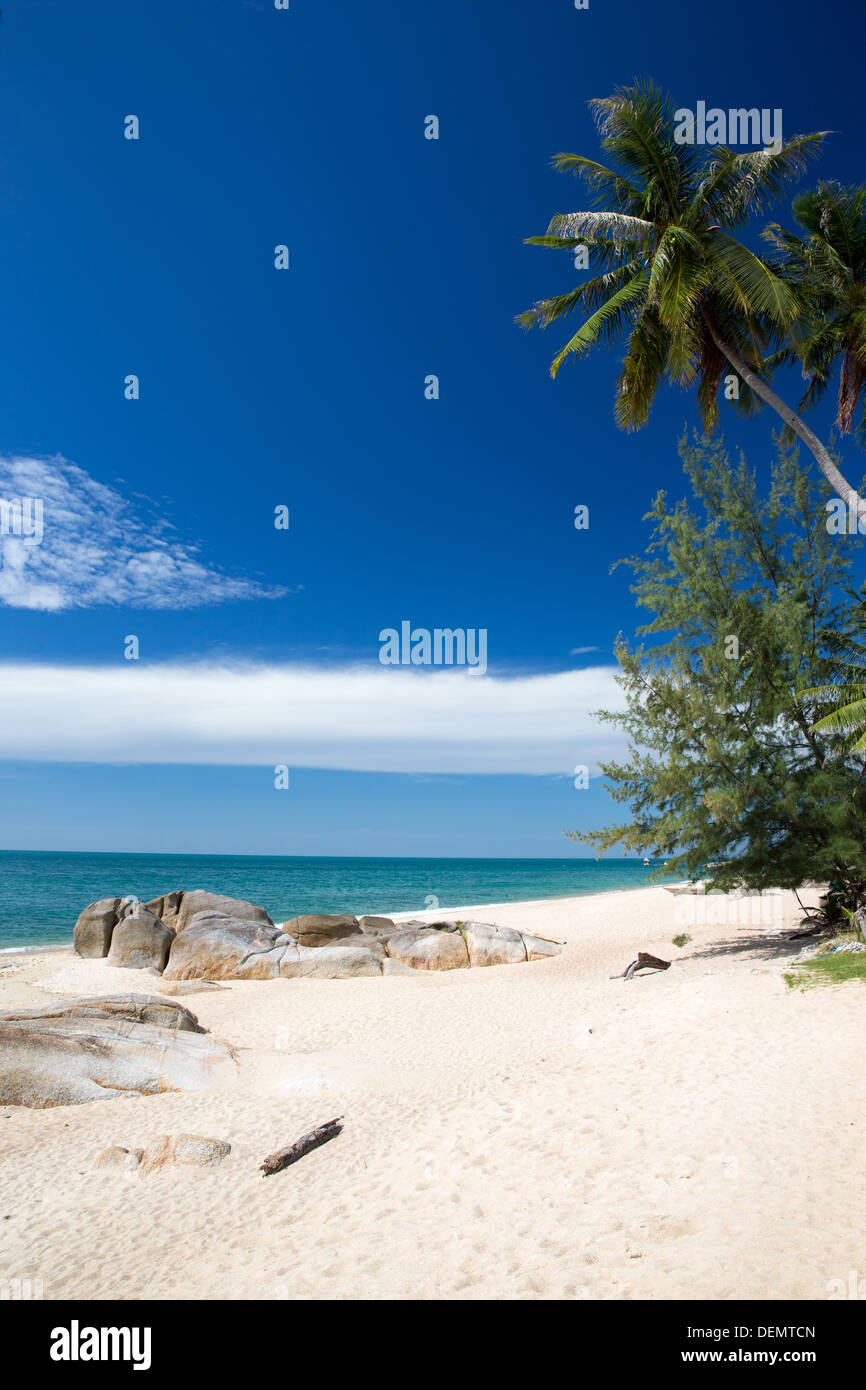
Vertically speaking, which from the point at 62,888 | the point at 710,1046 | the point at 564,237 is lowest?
the point at 62,888

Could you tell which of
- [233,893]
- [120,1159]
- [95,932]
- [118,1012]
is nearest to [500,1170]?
[120,1159]

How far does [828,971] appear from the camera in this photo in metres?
12.5

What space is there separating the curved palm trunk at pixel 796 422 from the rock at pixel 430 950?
1797cm

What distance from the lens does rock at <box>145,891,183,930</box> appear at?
1016 inches

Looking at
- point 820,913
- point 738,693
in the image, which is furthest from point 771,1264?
point 820,913

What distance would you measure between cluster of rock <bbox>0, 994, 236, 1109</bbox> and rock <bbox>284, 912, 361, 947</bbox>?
1170 centimetres

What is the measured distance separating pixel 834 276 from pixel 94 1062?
21.6 meters

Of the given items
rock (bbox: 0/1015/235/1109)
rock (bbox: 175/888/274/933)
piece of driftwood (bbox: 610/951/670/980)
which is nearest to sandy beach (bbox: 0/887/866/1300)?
rock (bbox: 0/1015/235/1109)

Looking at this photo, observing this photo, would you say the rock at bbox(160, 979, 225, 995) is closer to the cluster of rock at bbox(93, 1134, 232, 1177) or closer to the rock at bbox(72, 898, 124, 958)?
the rock at bbox(72, 898, 124, 958)

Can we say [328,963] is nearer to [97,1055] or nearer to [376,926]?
[376,926]

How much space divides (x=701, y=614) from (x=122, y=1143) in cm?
1570

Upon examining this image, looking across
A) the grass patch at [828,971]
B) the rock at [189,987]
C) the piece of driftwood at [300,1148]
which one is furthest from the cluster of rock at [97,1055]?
the grass patch at [828,971]

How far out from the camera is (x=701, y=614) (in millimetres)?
16406
